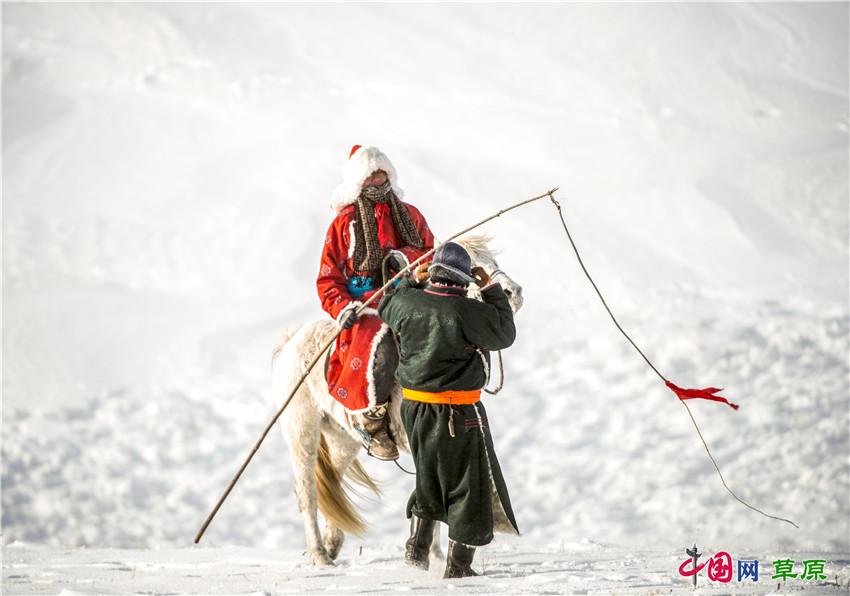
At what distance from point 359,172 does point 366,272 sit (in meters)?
0.56

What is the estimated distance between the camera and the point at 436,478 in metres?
4.59

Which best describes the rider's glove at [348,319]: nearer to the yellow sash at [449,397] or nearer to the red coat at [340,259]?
the red coat at [340,259]

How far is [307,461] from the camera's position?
551 cm

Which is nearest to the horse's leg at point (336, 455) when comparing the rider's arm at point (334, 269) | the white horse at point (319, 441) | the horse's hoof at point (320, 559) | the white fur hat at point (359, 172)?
the white horse at point (319, 441)

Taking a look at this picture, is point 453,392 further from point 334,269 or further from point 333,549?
point 333,549

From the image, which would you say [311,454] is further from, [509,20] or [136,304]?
[509,20]

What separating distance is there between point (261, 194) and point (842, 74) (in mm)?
11921

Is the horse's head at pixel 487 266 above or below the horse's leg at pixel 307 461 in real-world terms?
above

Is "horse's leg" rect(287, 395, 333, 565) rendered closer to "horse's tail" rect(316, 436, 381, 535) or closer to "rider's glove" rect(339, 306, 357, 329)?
"horse's tail" rect(316, 436, 381, 535)

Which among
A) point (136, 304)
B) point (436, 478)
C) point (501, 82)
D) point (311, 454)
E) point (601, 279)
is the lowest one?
point (136, 304)

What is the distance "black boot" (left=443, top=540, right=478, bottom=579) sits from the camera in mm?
4547

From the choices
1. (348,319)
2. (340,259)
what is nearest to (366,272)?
(340,259)

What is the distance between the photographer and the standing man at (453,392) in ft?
14.4

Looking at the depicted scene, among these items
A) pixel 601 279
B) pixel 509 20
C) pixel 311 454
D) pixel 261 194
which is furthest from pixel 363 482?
pixel 509 20
